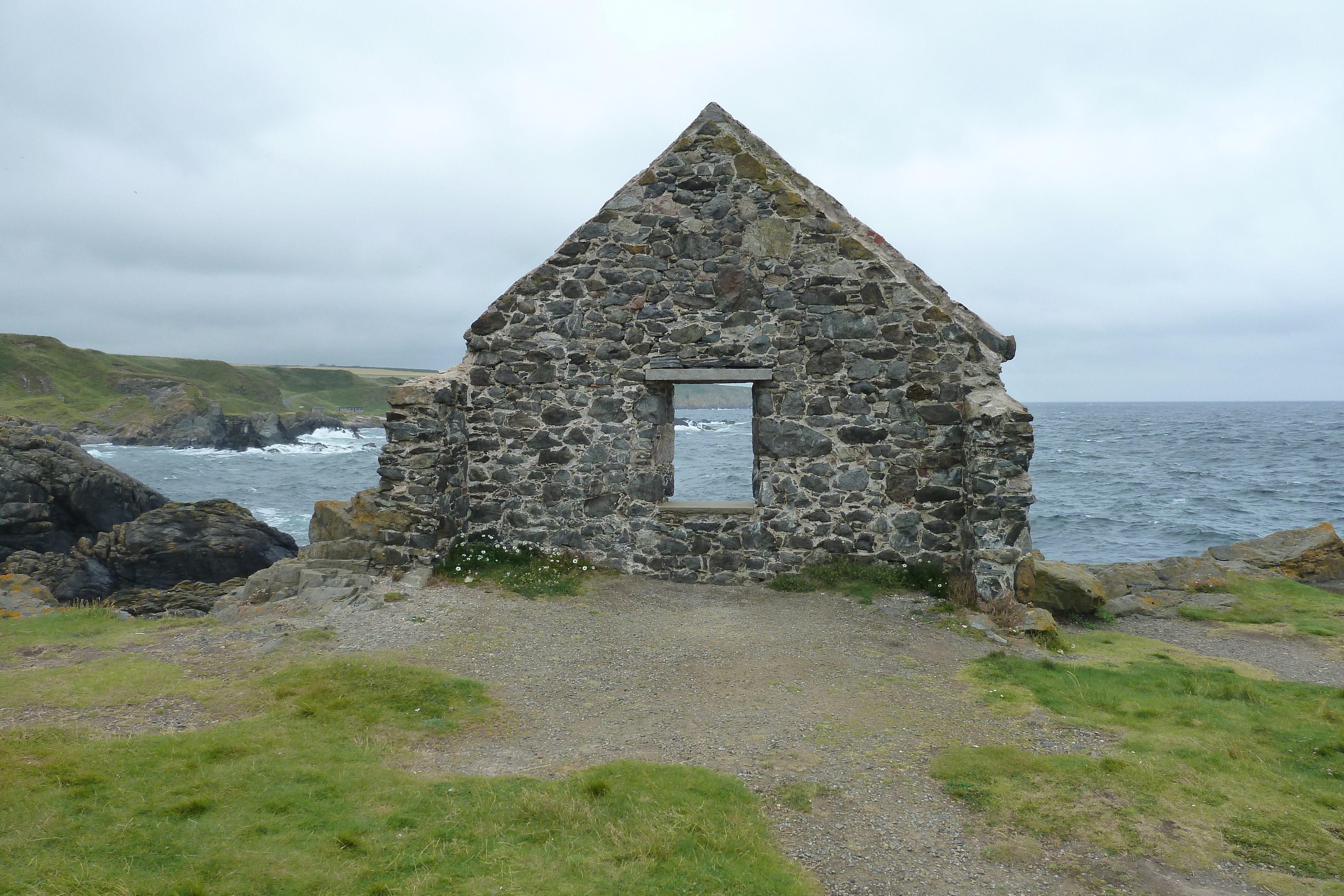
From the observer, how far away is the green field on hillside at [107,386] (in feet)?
210

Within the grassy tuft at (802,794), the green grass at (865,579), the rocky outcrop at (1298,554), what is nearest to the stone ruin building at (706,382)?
the green grass at (865,579)

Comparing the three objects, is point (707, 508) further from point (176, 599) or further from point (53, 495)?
point (53, 495)

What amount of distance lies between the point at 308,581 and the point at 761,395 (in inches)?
242

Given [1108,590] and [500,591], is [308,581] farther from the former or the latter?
[1108,590]

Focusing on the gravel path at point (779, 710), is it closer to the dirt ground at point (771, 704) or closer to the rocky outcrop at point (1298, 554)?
the dirt ground at point (771, 704)

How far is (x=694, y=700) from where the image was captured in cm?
662

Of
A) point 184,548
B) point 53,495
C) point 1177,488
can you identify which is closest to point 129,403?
point 53,495

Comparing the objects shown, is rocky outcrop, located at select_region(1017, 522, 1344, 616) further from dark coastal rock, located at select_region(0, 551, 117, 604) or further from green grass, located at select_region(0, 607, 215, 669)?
dark coastal rock, located at select_region(0, 551, 117, 604)

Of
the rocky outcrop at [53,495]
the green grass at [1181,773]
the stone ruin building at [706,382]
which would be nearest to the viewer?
the green grass at [1181,773]

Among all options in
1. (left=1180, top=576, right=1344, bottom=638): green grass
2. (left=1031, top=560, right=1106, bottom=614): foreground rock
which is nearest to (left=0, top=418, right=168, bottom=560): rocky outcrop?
(left=1031, top=560, right=1106, bottom=614): foreground rock

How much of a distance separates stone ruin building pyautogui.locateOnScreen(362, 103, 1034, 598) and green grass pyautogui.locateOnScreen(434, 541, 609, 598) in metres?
0.19

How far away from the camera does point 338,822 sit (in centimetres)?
422

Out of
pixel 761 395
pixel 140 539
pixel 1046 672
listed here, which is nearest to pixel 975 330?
pixel 761 395

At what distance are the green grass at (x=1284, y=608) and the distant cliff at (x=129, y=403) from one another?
203ft
